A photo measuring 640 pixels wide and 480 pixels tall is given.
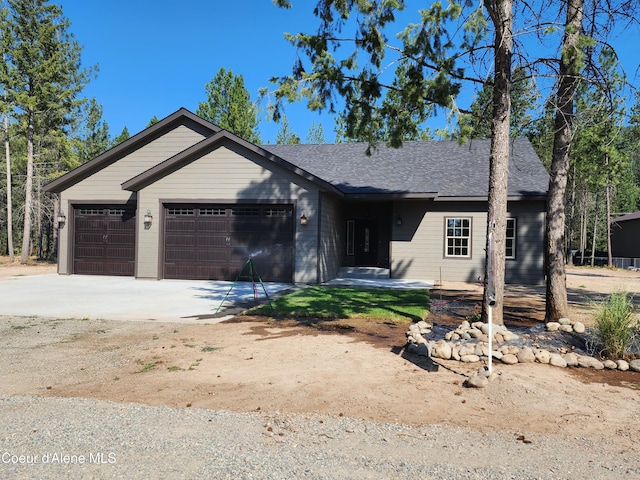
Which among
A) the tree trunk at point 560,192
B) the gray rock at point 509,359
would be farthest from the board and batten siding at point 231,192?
the gray rock at point 509,359

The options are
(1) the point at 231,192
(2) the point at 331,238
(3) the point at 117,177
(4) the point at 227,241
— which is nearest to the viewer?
(1) the point at 231,192

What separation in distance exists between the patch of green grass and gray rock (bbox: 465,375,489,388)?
3.55m

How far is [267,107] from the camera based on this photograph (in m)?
7.41

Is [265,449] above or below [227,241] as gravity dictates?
below

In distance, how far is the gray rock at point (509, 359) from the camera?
521 cm

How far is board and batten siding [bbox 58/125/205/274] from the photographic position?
51.4 feet

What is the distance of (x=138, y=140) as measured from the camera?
15.8 m

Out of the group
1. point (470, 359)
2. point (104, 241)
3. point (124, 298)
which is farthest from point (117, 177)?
point (470, 359)

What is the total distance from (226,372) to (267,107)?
436 centimetres

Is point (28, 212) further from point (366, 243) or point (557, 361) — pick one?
point (557, 361)

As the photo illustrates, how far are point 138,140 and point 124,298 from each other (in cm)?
738

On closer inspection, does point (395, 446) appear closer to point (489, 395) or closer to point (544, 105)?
point (489, 395)

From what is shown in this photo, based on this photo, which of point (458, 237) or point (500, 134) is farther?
point (458, 237)

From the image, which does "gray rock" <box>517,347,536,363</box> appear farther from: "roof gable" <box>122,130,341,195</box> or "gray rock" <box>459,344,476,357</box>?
"roof gable" <box>122,130,341,195</box>
